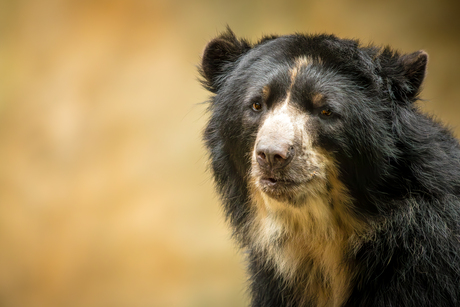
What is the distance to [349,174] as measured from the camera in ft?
9.55

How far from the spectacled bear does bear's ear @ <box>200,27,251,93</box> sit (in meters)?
0.38

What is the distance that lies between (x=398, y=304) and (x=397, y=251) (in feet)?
1.01

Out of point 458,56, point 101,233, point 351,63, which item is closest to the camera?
point 351,63

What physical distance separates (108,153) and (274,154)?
4.30m

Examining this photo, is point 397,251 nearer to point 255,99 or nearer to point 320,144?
point 320,144

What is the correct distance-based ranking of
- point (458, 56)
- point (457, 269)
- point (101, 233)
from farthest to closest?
1. point (101, 233)
2. point (458, 56)
3. point (457, 269)

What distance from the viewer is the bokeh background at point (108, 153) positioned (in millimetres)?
6430

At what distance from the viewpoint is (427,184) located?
9.51 ft

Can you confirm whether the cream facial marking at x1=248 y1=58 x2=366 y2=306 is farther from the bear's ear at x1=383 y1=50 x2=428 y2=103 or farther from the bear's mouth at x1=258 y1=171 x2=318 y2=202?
the bear's ear at x1=383 y1=50 x2=428 y2=103

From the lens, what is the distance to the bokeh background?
21.1 feet

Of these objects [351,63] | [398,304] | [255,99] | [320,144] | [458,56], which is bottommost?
[398,304]

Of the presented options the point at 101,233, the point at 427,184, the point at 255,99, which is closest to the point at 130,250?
the point at 101,233

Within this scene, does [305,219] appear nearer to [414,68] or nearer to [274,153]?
[274,153]

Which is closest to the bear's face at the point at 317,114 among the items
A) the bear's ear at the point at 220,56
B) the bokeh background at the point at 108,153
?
the bear's ear at the point at 220,56
